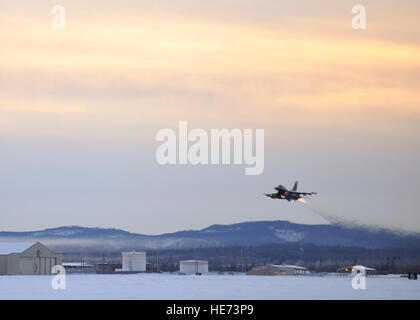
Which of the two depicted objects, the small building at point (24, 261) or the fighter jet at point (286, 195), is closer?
the fighter jet at point (286, 195)

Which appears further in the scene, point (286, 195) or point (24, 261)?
point (24, 261)

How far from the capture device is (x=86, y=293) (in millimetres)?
121312

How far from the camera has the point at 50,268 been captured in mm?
199625

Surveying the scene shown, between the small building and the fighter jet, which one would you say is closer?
the fighter jet
